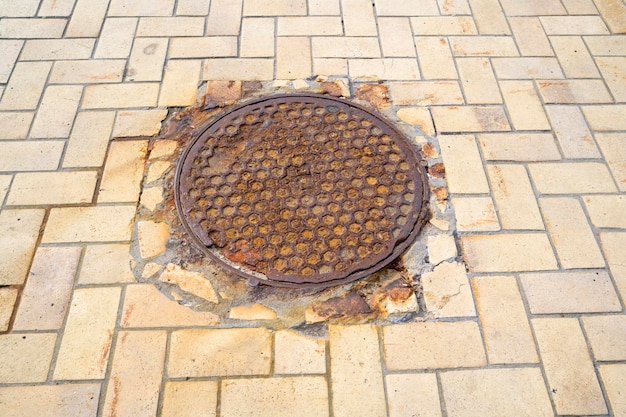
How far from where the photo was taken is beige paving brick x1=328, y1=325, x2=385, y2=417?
193 centimetres

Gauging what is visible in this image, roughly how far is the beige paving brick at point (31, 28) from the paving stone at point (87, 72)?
11.7 inches

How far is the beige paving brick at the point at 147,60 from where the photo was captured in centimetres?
296

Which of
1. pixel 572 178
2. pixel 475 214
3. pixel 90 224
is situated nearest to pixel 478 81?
pixel 572 178

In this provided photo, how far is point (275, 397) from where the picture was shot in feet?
6.38

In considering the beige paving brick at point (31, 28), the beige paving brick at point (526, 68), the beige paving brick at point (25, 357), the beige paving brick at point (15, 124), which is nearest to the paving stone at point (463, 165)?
the beige paving brick at point (526, 68)

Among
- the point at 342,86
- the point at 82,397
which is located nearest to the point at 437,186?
the point at 342,86

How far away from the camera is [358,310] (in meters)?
2.16

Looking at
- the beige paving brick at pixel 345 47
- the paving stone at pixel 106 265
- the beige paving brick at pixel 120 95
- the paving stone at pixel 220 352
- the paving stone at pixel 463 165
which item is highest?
the beige paving brick at pixel 345 47

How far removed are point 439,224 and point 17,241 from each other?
1809mm

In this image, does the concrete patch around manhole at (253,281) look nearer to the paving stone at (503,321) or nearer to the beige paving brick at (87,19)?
the paving stone at (503,321)

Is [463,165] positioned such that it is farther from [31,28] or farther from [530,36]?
[31,28]

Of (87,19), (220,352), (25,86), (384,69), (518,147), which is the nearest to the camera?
(220,352)

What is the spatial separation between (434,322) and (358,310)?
0.97 ft

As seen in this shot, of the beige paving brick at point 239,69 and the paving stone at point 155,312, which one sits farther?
the beige paving brick at point 239,69
